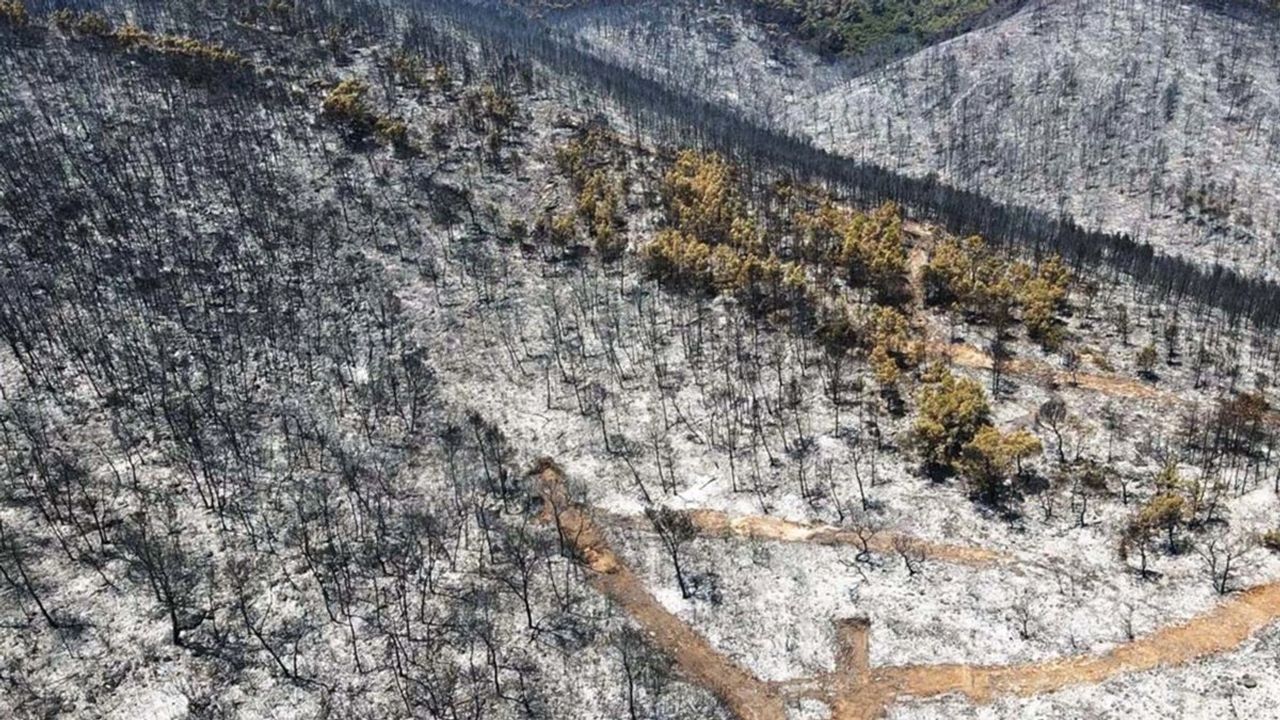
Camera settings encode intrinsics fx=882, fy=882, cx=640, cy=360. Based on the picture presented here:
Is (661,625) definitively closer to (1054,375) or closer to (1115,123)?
(1054,375)

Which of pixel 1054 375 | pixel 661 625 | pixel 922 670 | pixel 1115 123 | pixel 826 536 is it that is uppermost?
pixel 1115 123

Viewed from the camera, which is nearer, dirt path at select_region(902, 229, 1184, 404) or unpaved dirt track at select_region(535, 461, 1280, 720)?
unpaved dirt track at select_region(535, 461, 1280, 720)

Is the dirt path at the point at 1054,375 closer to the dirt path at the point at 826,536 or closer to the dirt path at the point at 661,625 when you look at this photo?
the dirt path at the point at 826,536

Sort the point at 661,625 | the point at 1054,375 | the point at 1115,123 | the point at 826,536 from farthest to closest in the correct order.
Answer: the point at 1115,123, the point at 1054,375, the point at 826,536, the point at 661,625

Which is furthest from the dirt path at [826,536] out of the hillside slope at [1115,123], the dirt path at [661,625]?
the hillside slope at [1115,123]

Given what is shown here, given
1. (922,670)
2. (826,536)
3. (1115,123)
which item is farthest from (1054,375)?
(1115,123)

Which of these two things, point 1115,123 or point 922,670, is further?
point 1115,123

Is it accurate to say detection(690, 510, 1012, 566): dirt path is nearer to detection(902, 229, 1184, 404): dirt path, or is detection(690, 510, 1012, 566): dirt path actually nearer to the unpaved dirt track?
the unpaved dirt track

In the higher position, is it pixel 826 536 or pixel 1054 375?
pixel 1054 375

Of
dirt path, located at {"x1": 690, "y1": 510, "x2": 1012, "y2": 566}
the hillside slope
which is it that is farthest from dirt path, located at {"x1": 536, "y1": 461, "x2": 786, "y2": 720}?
the hillside slope
